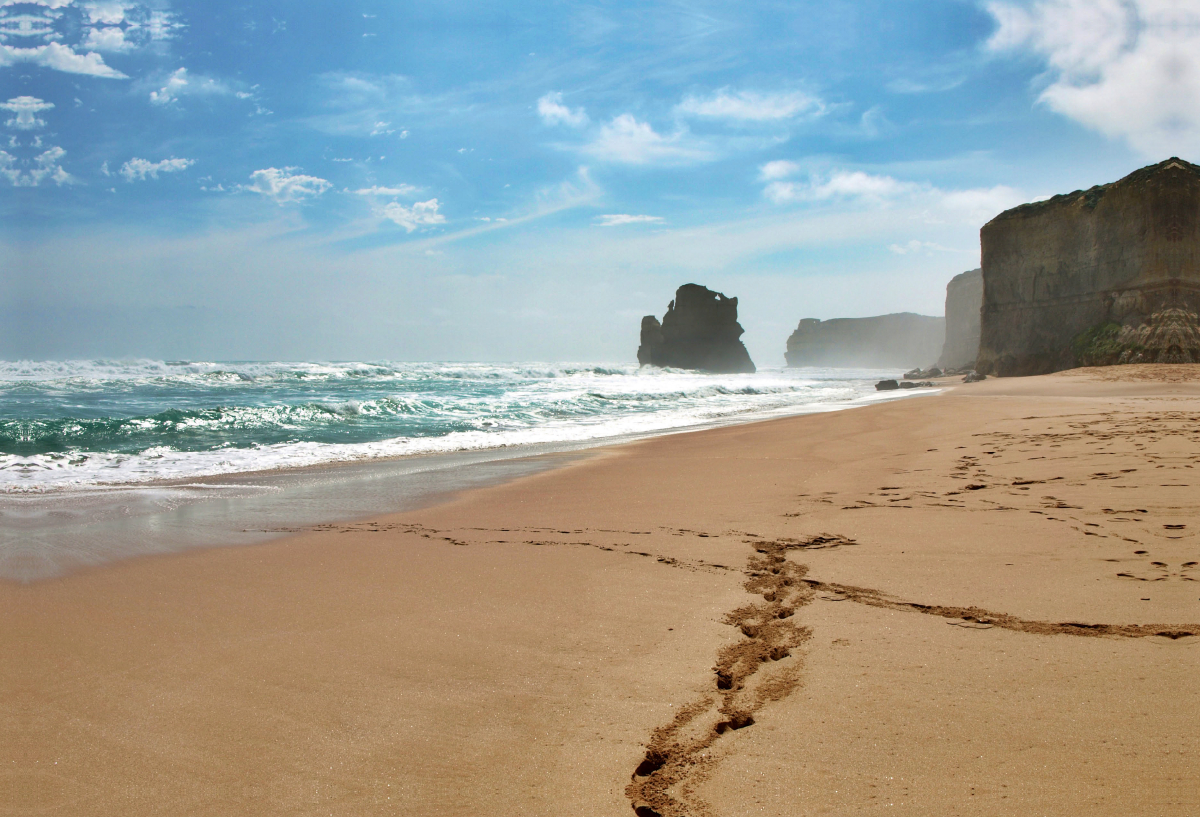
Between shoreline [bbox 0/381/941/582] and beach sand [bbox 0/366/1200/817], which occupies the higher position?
beach sand [bbox 0/366/1200/817]

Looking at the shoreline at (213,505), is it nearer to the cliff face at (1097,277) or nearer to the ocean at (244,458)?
the ocean at (244,458)

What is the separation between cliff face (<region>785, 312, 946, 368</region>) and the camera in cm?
10112

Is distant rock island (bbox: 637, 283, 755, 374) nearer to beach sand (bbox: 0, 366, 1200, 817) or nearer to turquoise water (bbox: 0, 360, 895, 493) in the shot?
turquoise water (bbox: 0, 360, 895, 493)

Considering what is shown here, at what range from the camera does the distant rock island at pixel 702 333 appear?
Answer: 7156 cm

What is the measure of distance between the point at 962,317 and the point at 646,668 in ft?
201

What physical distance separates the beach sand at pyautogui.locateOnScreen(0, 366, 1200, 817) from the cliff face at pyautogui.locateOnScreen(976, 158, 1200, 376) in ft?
64.8

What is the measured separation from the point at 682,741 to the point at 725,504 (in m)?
3.04

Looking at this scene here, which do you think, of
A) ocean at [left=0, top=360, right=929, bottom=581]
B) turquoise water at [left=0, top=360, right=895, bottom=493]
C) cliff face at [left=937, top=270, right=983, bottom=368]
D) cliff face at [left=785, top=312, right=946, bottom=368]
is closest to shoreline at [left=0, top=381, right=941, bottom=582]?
ocean at [left=0, top=360, right=929, bottom=581]

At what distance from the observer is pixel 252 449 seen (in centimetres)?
911

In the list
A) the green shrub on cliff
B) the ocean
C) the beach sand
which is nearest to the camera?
the beach sand

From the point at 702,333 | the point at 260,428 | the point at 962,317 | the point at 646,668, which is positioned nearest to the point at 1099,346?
the point at 260,428

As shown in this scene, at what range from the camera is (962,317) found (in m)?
54.6

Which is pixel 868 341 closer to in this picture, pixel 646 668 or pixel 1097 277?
pixel 1097 277

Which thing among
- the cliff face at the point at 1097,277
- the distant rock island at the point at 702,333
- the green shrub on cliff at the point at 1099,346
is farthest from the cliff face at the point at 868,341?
the green shrub on cliff at the point at 1099,346
